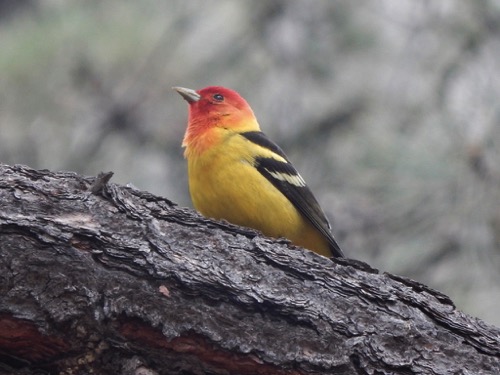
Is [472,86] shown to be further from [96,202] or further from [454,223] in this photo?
[96,202]

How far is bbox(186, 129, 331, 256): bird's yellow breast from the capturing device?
13.8 feet

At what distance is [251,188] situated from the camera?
425 cm

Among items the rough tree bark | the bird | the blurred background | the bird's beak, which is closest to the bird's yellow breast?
the bird

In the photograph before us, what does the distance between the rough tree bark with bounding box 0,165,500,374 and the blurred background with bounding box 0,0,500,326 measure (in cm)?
296

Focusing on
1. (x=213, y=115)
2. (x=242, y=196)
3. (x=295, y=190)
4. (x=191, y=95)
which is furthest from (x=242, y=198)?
(x=191, y=95)

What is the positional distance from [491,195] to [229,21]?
351 centimetres

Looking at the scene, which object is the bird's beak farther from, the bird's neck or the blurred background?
the blurred background

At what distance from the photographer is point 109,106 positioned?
8125 millimetres

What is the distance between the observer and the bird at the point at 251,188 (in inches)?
165

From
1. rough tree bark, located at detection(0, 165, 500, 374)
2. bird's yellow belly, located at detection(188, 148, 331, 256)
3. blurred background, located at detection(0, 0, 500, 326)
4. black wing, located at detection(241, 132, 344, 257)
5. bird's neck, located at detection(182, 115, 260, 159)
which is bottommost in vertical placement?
rough tree bark, located at detection(0, 165, 500, 374)

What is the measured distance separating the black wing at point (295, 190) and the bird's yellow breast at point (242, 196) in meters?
0.04

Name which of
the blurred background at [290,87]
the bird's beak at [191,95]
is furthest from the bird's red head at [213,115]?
the blurred background at [290,87]

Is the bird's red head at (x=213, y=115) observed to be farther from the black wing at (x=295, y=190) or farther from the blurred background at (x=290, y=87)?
the blurred background at (x=290, y=87)

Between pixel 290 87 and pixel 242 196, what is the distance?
3.18m
